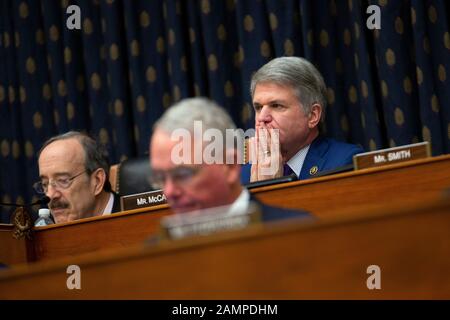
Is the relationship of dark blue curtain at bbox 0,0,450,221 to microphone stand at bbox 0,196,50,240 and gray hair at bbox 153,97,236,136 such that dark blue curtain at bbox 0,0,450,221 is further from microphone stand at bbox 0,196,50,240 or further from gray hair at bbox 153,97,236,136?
gray hair at bbox 153,97,236,136

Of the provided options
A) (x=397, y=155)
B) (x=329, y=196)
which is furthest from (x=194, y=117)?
(x=397, y=155)

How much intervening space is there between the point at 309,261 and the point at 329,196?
1089 mm

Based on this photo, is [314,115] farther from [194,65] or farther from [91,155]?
[194,65]

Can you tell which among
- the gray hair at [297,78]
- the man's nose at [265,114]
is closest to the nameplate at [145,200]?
the man's nose at [265,114]

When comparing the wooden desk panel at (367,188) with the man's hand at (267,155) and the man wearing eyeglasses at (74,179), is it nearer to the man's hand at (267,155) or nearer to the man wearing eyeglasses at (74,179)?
the man's hand at (267,155)

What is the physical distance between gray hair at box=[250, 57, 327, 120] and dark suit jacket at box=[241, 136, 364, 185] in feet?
Answer: 0.57

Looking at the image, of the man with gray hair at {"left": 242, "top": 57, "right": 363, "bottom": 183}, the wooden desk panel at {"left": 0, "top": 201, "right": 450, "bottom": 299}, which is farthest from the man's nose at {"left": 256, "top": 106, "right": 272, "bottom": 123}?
the wooden desk panel at {"left": 0, "top": 201, "right": 450, "bottom": 299}

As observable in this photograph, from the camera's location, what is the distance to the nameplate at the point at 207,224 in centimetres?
157

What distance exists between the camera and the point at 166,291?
1.65 meters

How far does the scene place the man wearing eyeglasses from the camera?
377 cm

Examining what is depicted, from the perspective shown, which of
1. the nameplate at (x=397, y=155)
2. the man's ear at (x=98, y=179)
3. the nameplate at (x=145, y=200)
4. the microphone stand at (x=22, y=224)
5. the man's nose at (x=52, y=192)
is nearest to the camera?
the nameplate at (x=397, y=155)

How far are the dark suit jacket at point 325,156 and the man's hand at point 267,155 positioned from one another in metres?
0.11
